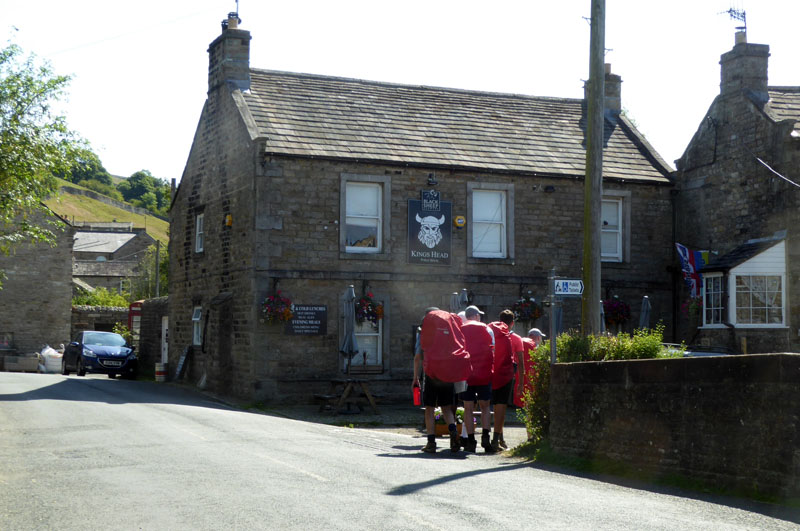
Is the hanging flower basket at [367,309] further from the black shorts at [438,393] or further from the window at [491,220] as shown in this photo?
the black shorts at [438,393]

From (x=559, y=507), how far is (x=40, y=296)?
42.1 metres

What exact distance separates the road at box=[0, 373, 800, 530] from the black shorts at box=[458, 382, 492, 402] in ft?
2.62

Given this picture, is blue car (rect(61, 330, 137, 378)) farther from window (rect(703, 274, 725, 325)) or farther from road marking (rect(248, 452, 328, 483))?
road marking (rect(248, 452, 328, 483))

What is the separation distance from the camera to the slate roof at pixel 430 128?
2200 centimetres

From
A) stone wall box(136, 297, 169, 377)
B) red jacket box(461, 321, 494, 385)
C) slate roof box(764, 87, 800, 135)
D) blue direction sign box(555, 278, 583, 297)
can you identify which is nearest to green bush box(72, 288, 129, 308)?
stone wall box(136, 297, 169, 377)

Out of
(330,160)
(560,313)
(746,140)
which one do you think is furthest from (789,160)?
(330,160)

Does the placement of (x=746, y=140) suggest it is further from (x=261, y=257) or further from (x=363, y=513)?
(x=363, y=513)

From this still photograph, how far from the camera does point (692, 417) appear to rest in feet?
30.0

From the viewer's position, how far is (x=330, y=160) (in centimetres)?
2123

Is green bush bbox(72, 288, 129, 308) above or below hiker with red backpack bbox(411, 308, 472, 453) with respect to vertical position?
above

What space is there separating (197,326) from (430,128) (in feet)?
28.0

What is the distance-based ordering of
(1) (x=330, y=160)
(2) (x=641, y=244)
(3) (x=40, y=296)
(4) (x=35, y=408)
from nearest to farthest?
(4) (x=35, y=408) → (1) (x=330, y=160) → (2) (x=641, y=244) → (3) (x=40, y=296)

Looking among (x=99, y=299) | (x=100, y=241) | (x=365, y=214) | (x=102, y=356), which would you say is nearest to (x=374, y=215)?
(x=365, y=214)

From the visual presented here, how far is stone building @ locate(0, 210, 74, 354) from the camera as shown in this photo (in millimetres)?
44438
